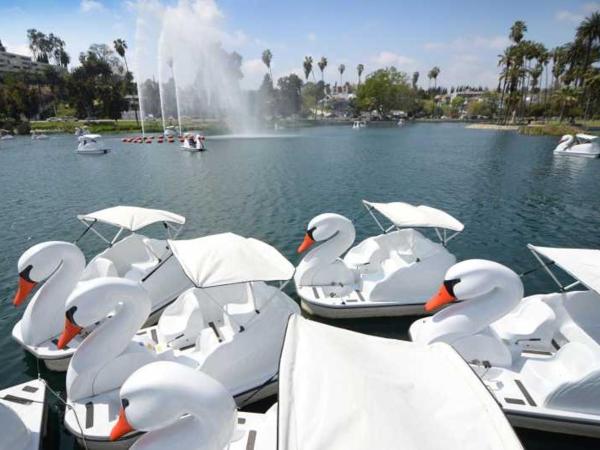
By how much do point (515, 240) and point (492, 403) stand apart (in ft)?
49.4

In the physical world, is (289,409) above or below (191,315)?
above

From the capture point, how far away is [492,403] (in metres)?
3.97

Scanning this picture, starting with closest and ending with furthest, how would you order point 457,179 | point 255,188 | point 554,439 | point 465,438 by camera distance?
point 465,438 < point 554,439 < point 255,188 < point 457,179

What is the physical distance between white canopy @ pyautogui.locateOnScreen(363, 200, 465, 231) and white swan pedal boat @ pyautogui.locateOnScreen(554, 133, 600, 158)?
41.4 meters

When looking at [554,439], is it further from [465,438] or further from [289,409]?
[289,409]

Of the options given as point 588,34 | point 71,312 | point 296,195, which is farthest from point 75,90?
point 588,34

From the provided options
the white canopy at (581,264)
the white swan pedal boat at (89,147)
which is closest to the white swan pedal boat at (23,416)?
the white canopy at (581,264)

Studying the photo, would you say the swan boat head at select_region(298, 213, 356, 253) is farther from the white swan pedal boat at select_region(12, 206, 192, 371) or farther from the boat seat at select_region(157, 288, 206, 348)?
the white swan pedal boat at select_region(12, 206, 192, 371)

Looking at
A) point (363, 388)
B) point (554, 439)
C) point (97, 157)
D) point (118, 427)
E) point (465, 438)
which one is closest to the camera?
point (465, 438)

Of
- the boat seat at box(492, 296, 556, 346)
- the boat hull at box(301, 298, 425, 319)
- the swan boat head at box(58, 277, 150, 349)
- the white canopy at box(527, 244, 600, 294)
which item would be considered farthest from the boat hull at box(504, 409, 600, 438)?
the swan boat head at box(58, 277, 150, 349)

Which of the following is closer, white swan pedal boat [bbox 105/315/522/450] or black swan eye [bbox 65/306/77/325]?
white swan pedal boat [bbox 105/315/522/450]

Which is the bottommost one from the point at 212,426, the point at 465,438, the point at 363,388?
the point at 212,426

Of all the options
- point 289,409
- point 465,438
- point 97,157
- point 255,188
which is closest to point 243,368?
point 289,409

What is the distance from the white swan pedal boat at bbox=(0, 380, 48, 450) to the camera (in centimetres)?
514
